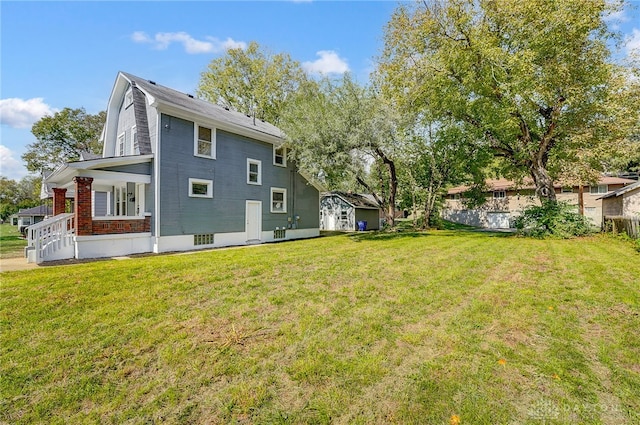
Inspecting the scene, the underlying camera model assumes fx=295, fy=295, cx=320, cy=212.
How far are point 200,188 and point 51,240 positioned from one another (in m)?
5.32

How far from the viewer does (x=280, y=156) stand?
17.2 meters

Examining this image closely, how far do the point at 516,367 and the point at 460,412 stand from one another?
3.86 feet

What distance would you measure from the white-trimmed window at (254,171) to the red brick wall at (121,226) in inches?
205

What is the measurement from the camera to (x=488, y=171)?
2486 cm

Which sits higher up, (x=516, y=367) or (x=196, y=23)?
(x=196, y=23)

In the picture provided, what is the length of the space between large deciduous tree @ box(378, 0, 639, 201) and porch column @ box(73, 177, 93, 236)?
51.6 ft

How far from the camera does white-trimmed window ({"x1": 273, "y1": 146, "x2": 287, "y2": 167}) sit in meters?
16.9

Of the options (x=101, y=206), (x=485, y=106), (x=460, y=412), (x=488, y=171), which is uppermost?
(x=485, y=106)

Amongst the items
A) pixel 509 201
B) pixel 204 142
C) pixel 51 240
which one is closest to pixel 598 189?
pixel 509 201

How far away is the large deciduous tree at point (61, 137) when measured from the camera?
2898 centimetres

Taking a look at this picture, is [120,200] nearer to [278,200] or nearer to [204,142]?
[204,142]

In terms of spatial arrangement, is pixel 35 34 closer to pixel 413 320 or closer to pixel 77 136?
pixel 413 320

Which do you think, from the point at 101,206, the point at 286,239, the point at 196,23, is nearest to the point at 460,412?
the point at 196,23

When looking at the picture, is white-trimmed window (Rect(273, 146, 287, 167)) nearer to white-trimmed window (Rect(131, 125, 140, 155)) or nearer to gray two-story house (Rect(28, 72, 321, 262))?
gray two-story house (Rect(28, 72, 321, 262))
